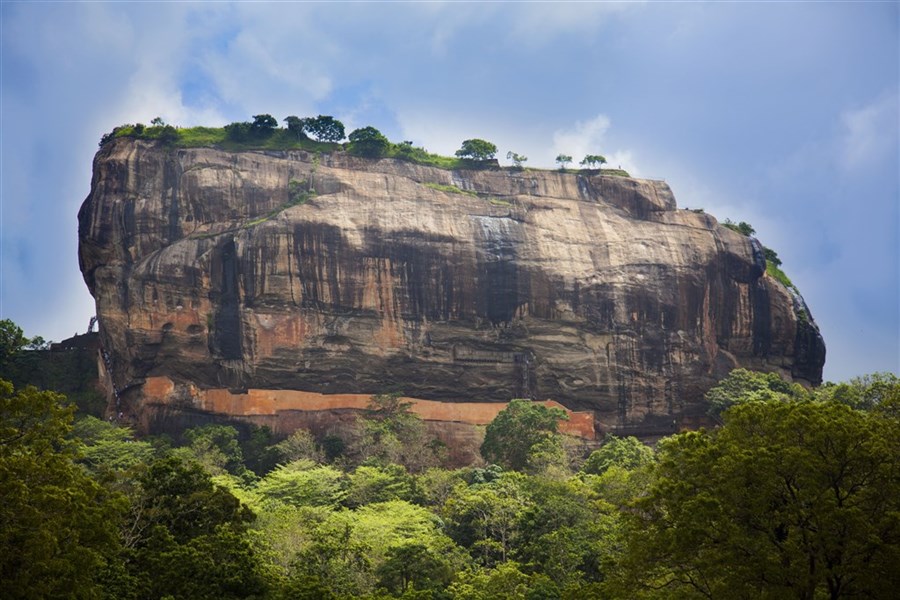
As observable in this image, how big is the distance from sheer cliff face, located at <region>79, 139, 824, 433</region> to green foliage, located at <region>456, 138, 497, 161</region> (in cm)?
285

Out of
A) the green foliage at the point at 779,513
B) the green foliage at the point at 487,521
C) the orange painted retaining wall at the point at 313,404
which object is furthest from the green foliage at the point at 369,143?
the green foliage at the point at 779,513

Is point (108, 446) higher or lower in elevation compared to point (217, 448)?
higher

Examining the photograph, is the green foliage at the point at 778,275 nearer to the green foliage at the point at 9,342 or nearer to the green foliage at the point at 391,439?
the green foliage at the point at 391,439

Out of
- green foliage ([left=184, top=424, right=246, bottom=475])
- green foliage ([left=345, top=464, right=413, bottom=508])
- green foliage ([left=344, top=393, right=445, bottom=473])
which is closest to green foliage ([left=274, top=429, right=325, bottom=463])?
green foliage ([left=344, top=393, right=445, bottom=473])

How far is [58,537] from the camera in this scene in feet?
57.8

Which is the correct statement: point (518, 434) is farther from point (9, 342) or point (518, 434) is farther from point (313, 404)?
point (9, 342)

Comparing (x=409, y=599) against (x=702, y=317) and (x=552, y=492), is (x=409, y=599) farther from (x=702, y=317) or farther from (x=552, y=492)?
(x=702, y=317)

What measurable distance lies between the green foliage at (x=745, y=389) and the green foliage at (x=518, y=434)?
26.6 feet

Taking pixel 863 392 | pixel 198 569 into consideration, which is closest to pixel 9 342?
pixel 198 569

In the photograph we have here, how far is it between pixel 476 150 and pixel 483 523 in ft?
86.4

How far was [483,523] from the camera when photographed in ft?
96.8

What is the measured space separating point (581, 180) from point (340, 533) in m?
29.2

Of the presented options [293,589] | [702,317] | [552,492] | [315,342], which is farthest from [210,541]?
[702,317]

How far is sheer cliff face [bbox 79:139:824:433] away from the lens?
44.8 meters
